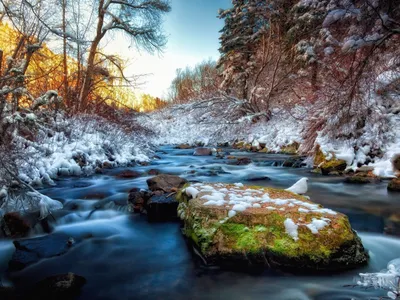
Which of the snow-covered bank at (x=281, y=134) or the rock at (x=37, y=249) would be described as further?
the snow-covered bank at (x=281, y=134)

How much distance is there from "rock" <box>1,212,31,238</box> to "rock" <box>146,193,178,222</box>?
4.80 ft

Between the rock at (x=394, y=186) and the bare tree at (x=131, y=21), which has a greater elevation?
the bare tree at (x=131, y=21)

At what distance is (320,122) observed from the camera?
816cm

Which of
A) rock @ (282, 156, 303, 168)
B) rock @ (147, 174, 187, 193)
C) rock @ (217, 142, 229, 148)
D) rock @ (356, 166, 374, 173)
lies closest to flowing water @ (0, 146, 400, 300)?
rock @ (147, 174, 187, 193)

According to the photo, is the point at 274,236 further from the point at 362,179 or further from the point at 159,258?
the point at 362,179

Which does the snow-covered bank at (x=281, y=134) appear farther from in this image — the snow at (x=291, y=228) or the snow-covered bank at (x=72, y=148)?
Result: the snow at (x=291, y=228)

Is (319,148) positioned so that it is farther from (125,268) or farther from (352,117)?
(125,268)

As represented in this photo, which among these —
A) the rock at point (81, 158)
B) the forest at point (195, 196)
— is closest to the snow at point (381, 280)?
the forest at point (195, 196)

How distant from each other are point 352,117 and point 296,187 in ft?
14.5

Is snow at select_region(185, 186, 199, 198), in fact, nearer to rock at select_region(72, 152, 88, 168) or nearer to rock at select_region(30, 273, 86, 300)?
rock at select_region(30, 273, 86, 300)

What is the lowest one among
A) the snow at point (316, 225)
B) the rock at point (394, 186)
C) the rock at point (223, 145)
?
the rock at point (394, 186)

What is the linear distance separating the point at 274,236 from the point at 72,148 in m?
5.63

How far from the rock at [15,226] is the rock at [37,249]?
0.76ft

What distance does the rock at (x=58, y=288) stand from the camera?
2182 millimetres
